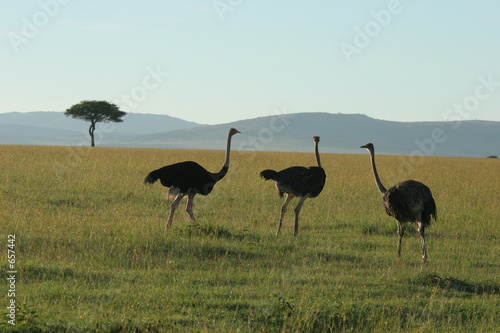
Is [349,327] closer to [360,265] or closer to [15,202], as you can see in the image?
[360,265]

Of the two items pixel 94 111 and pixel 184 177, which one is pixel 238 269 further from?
pixel 94 111

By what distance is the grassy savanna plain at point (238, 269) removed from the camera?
290 inches

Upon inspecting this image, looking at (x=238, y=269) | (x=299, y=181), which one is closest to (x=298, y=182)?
(x=299, y=181)

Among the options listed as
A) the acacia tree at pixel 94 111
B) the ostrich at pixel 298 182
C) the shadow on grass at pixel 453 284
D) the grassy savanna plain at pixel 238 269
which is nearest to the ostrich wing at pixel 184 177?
the grassy savanna plain at pixel 238 269

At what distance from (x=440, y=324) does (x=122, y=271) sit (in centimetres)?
413

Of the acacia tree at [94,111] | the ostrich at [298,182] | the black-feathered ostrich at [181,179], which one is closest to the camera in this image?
the black-feathered ostrich at [181,179]

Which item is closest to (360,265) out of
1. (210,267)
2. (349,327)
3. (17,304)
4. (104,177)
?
(210,267)

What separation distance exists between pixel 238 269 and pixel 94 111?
6828 centimetres

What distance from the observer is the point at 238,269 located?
31.8 feet

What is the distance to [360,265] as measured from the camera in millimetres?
10328

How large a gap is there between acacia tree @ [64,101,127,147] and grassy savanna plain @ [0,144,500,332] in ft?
194

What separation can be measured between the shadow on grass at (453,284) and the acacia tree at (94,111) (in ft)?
225

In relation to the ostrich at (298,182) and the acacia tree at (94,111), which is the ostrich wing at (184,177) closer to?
the ostrich at (298,182)

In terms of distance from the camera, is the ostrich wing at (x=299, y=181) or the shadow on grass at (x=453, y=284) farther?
the ostrich wing at (x=299, y=181)
